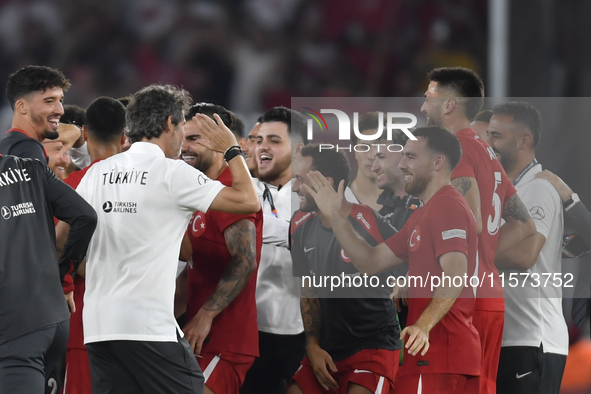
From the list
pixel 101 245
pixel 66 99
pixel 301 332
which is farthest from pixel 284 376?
pixel 66 99

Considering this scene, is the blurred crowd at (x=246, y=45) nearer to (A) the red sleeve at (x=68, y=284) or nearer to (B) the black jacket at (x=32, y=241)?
(A) the red sleeve at (x=68, y=284)

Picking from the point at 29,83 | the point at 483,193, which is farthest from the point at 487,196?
the point at 29,83

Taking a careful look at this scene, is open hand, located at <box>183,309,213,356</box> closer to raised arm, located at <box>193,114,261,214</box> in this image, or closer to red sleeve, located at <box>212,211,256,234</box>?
red sleeve, located at <box>212,211,256,234</box>

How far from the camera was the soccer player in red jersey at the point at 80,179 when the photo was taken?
3.80 m

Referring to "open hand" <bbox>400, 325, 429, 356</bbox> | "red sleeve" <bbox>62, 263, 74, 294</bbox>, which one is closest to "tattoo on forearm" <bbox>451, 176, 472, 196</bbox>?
"open hand" <bbox>400, 325, 429, 356</bbox>

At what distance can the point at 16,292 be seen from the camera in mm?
3146

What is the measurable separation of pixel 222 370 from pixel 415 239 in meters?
1.28

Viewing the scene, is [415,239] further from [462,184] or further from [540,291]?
[540,291]

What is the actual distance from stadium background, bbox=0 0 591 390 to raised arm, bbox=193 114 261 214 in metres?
4.39

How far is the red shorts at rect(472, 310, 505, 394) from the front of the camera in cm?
398

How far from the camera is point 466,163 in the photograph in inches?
158

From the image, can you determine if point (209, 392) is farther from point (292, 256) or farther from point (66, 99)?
point (66, 99)

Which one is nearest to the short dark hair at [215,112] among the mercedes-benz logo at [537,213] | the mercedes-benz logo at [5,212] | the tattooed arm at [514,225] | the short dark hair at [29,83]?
the short dark hair at [29,83]

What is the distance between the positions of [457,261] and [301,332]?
4.09 feet
